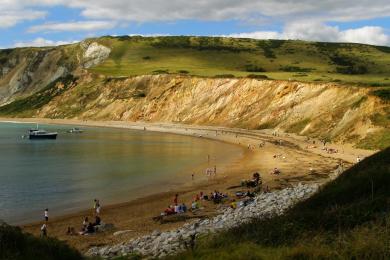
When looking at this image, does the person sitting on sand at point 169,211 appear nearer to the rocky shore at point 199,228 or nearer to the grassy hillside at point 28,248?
the rocky shore at point 199,228

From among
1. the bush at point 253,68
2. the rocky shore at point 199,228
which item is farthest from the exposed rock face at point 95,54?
the rocky shore at point 199,228

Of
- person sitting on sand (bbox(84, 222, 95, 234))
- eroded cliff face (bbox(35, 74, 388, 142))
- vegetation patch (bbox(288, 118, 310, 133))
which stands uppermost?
eroded cliff face (bbox(35, 74, 388, 142))

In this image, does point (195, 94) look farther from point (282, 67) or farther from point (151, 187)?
point (151, 187)

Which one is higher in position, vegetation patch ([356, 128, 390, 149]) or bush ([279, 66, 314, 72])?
bush ([279, 66, 314, 72])

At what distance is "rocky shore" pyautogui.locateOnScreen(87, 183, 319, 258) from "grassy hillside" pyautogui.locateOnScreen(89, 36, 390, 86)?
10888cm

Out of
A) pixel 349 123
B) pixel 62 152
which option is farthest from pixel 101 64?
pixel 349 123

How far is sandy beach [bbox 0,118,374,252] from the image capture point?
29747 millimetres

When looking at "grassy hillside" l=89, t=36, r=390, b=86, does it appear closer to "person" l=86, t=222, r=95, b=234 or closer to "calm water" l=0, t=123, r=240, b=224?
"calm water" l=0, t=123, r=240, b=224

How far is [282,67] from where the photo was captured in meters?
164

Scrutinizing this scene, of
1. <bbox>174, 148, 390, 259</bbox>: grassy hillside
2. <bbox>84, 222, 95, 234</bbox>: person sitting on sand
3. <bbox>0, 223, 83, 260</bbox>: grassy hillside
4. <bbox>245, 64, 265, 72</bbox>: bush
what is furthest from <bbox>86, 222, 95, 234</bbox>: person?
<bbox>245, 64, 265, 72</bbox>: bush

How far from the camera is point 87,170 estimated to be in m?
53.9

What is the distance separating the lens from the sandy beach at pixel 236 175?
29747 millimetres

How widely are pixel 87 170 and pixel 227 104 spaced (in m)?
63.2

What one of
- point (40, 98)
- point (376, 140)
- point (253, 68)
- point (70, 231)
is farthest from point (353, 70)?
point (70, 231)
